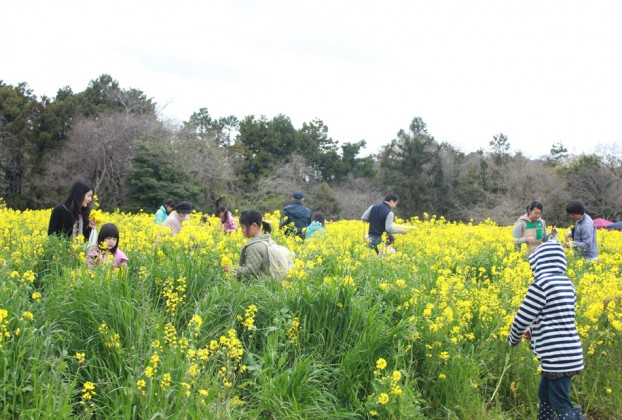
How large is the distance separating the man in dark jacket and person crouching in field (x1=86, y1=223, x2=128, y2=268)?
4353 millimetres

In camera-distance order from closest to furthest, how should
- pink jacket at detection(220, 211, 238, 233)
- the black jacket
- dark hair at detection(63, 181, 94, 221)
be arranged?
dark hair at detection(63, 181, 94, 221) < the black jacket < pink jacket at detection(220, 211, 238, 233)

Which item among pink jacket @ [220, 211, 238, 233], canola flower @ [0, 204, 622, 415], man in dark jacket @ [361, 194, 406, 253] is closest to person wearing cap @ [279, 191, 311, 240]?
pink jacket @ [220, 211, 238, 233]

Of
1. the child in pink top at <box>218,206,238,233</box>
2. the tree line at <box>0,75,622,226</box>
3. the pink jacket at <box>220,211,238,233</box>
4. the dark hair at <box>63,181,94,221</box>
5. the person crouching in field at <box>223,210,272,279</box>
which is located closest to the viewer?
the person crouching in field at <box>223,210,272,279</box>

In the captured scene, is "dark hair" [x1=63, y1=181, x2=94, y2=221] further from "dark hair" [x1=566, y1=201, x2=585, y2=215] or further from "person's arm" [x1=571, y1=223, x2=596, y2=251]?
"person's arm" [x1=571, y1=223, x2=596, y2=251]

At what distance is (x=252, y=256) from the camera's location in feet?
14.7

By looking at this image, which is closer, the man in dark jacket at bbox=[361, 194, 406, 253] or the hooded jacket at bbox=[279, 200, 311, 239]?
the man in dark jacket at bbox=[361, 194, 406, 253]

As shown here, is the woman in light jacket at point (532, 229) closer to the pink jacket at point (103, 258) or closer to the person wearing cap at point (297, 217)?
the person wearing cap at point (297, 217)

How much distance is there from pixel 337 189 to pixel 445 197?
26.0ft

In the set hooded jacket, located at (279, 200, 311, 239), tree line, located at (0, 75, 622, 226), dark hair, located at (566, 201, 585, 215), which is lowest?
hooded jacket, located at (279, 200, 311, 239)

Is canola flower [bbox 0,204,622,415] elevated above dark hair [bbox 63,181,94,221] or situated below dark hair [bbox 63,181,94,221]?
below

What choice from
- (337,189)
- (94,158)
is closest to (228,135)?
(337,189)

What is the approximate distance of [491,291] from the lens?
4945mm

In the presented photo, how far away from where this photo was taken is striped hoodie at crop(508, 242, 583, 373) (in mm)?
3330

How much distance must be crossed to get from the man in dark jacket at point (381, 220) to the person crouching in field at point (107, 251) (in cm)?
435
